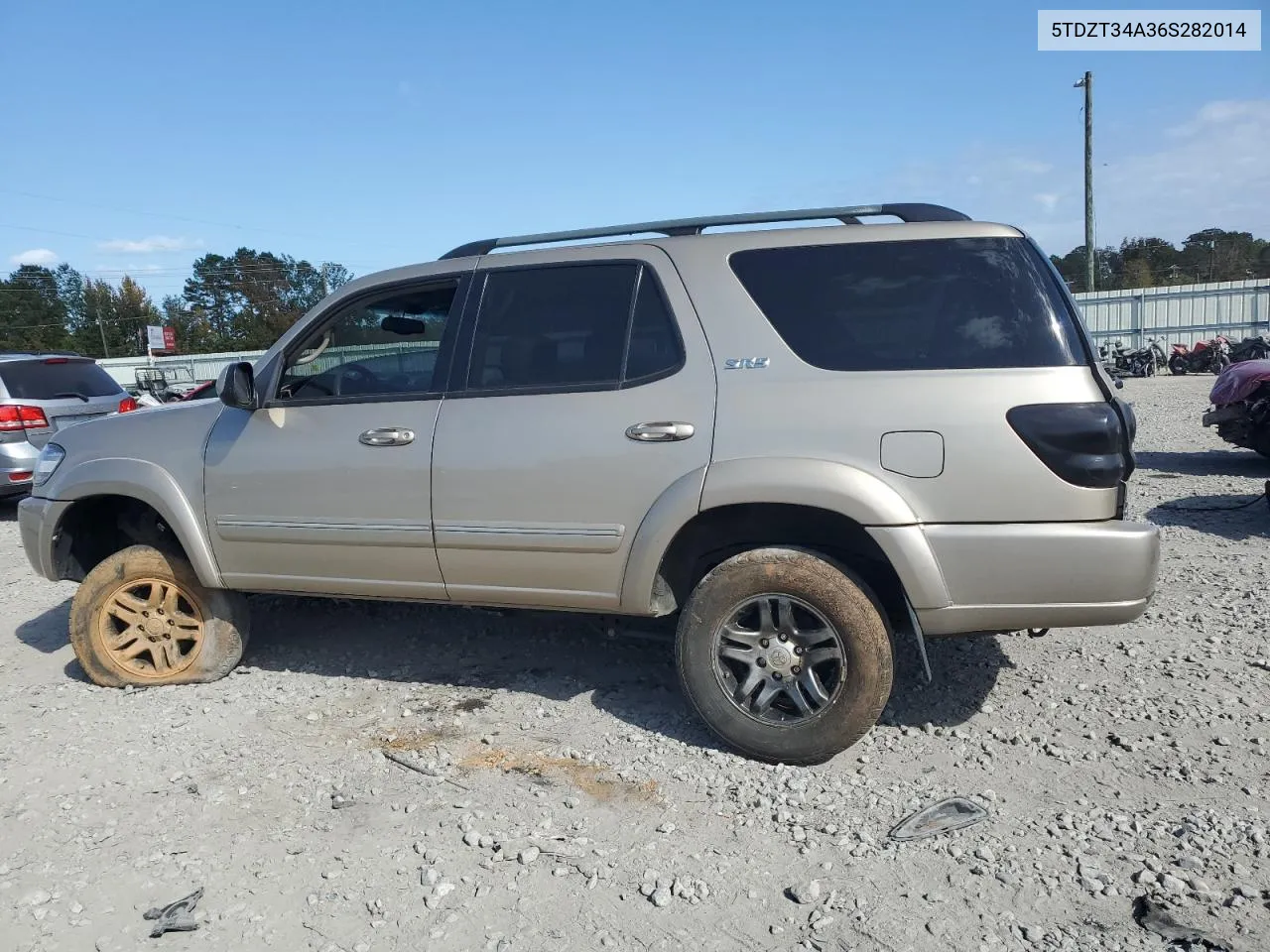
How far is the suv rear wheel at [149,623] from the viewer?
448 centimetres

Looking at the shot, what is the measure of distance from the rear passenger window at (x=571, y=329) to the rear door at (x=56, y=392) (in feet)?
22.1

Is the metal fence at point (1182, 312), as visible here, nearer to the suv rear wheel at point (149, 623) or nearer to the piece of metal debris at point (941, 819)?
the piece of metal debris at point (941, 819)

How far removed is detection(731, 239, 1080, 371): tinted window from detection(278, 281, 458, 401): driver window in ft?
4.74

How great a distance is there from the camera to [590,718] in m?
3.97

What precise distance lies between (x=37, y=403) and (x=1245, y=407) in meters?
11.8

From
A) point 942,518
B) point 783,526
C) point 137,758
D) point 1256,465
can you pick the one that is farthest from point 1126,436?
point 1256,465

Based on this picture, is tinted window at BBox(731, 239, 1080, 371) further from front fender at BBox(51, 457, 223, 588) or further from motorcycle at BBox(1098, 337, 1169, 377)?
motorcycle at BBox(1098, 337, 1169, 377)

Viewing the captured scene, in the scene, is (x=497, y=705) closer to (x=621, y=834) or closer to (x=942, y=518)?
(x=621, y=834)

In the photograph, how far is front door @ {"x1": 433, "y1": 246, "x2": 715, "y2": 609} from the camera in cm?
352

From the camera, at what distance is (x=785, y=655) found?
3.47 meters

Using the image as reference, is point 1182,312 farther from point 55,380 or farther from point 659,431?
point 659,431

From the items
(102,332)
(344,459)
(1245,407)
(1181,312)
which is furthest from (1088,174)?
(102,332)

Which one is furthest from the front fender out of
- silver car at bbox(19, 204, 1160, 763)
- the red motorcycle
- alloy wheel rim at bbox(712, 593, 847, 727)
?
the red motorcycle

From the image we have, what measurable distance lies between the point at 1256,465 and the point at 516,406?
8.98m
